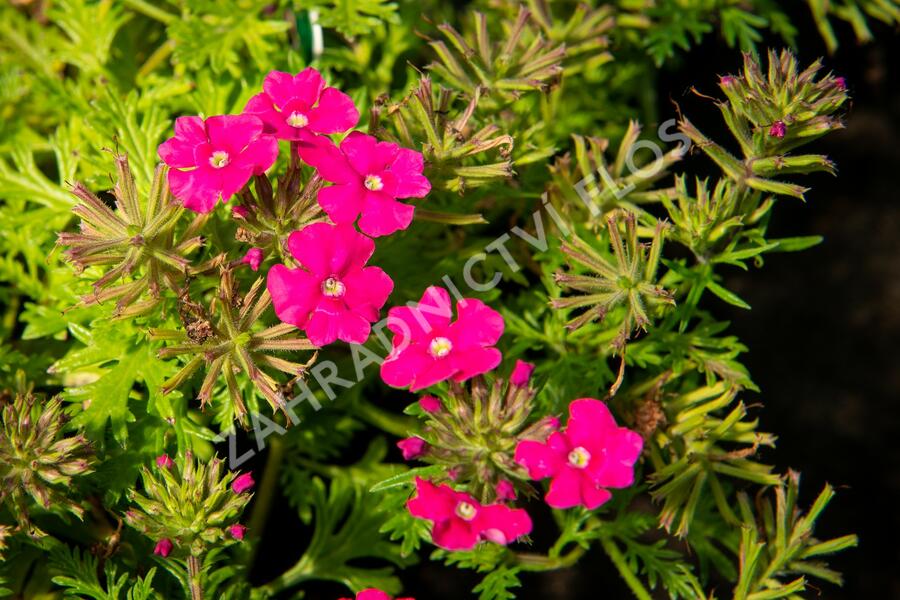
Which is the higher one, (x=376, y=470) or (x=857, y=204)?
(x=857, y=204)

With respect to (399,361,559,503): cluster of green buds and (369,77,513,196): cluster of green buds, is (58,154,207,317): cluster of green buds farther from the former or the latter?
(399,361,559,503): cluster of green buds

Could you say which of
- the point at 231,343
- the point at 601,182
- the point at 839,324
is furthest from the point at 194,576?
the point at 839,324

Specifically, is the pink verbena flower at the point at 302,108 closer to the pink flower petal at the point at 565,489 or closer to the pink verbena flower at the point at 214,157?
the pink verbena flower at the point at 214,157

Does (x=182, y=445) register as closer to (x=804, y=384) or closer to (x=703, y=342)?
(x=703, y=342)

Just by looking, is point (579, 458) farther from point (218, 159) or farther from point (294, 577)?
point (294, 577)

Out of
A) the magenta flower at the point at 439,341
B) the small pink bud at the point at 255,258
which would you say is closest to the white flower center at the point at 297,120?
the small pink bud at the point at 255,258

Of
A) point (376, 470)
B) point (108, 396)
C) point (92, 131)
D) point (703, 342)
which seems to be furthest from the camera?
point (376, 470)

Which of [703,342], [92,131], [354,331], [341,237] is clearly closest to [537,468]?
[354,331]
